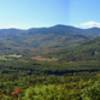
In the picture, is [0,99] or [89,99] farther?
[0,99]

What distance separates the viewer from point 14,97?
10038 centimetres

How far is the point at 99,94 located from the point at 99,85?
6620mm

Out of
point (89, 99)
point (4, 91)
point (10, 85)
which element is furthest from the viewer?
point (10, 85)

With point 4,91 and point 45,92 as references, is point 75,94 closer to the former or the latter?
point 45,92

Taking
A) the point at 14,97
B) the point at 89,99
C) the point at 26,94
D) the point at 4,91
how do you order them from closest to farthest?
the point at 89,99, the point at 26,94, the point at 14,97, the point at 4,91

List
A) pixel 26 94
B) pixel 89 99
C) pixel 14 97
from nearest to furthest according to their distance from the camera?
pixel 89 99 < pixel 26 94 < pixel 14 97

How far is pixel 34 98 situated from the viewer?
88688mm

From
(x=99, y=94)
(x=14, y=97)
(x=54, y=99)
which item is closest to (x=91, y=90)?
(x=99, y=94)

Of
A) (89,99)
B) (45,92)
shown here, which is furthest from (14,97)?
(89,99)

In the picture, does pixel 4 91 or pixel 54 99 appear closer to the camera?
pixel 54 99

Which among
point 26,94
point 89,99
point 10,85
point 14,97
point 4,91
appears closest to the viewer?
point 89,99

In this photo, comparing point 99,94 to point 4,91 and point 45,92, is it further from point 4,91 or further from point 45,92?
point 4,91

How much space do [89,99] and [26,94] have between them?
59.8 feet

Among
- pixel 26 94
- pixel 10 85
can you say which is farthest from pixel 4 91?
pixel 26 94
